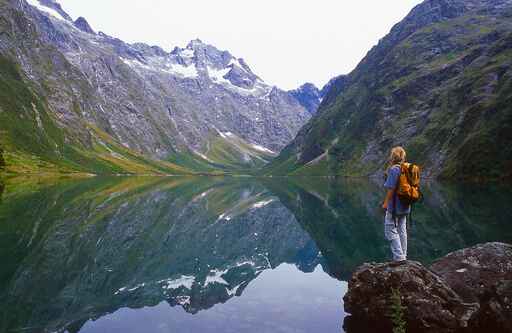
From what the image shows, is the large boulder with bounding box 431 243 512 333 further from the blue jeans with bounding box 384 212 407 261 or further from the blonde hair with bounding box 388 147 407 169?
the blonde hair with bounding box 388 147 407 169

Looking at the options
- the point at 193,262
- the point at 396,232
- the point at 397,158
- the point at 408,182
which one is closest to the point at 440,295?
the point at 396,232

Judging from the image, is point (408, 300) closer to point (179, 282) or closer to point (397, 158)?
point (397, 158)

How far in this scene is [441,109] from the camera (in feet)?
647

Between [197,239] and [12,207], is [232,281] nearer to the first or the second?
[197,239]

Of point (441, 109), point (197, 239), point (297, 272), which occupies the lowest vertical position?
point (297, 272)

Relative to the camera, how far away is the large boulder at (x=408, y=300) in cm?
A: 1603

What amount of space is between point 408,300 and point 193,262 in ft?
75.1

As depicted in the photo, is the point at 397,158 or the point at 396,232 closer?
the point at 397,158

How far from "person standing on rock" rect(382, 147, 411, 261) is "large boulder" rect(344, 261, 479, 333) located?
1572 millimetres

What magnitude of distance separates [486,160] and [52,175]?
158 meters

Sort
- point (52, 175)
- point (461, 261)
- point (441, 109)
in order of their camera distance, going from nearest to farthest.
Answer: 1. point (461, 261)
2. point (52, 175)
3. point (441, 109)

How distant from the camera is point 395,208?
18734mm

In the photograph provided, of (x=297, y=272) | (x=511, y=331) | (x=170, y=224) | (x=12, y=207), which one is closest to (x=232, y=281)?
(x=297, y=272)

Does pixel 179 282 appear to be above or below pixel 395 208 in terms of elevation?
below
